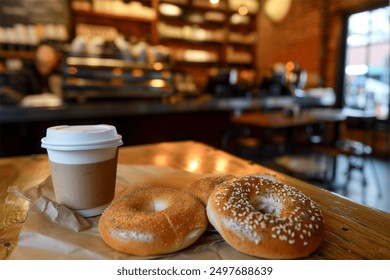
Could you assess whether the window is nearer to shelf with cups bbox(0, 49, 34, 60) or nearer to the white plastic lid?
the white plastic lid

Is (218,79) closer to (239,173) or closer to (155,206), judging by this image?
(239,173)

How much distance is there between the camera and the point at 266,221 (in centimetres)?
64

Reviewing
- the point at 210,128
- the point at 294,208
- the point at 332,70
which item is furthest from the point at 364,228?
the point at 332,70

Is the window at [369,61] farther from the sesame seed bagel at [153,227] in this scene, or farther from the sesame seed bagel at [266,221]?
the sesame seed bagel at [153,227]

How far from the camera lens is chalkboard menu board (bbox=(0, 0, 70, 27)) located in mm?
4754

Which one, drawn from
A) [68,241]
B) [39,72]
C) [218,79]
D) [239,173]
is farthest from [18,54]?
[68,241]

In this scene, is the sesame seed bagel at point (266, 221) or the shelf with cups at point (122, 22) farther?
the shelf with cups at point (122, 22)

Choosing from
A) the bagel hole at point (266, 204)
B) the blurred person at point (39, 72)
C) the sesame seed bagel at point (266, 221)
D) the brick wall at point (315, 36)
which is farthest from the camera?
the brick wall at point (315, 36)

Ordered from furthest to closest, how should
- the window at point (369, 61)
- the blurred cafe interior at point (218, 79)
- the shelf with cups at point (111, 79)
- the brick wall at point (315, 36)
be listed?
the brick wall at point (315, 36)
the window at point (369, 61)
the shelf with cups at point (111, 79)
the blurred cafe interior at point (218, 79)

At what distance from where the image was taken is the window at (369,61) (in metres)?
5.21

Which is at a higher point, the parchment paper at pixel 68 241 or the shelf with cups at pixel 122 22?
the shelf with cups at pixel 122 22

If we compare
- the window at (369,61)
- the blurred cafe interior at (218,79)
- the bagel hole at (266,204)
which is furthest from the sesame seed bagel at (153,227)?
the window at (369,61)

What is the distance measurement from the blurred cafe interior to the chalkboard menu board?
15mm

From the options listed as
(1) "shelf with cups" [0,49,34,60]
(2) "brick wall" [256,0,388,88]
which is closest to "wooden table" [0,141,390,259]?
(1) "shelf with cups" [0,49,34,60]
